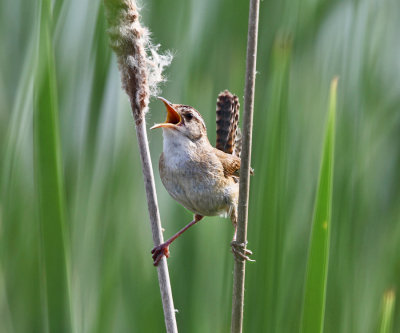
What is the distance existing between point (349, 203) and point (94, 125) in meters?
0.80

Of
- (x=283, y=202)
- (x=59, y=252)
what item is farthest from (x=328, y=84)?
(x=59, y=252)

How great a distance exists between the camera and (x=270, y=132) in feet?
4.60

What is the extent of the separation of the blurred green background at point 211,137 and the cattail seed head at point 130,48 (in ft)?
1.40

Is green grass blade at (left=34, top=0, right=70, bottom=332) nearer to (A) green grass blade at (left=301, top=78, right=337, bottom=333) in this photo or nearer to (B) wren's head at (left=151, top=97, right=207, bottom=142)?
(A) green grass blade at (left=301, top=78, right=337, bottom=333)

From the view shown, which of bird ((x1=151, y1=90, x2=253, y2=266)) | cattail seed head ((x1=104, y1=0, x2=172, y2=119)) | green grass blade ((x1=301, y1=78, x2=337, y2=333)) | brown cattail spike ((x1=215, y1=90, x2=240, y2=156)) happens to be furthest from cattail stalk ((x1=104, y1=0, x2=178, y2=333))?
brown cattail spike ((x1=215, y1=90, x2=240, y2=156))

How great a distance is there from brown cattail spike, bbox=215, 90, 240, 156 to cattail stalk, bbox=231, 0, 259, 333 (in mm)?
1185

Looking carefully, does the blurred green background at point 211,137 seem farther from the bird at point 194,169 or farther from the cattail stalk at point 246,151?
the cattail stalk at point 246,151

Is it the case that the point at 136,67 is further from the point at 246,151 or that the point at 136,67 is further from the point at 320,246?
the point at 320,246

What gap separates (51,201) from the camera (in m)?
1.08

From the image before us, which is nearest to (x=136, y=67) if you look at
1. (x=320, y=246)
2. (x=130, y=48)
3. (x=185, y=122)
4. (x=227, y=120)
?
(x=130, y=48)

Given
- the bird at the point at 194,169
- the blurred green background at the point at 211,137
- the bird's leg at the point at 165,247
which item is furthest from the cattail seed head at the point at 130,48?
the bird at the point at 194,169

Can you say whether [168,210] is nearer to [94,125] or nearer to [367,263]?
[94,125]

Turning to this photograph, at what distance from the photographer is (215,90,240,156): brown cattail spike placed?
228cm

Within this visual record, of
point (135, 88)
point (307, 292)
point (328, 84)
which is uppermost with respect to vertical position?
point (328, 84)
